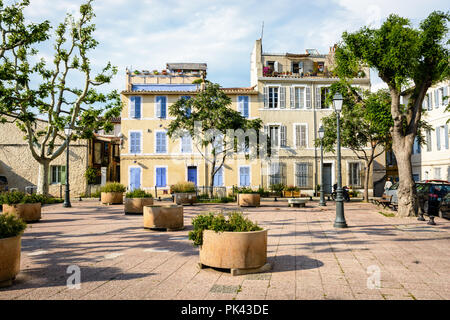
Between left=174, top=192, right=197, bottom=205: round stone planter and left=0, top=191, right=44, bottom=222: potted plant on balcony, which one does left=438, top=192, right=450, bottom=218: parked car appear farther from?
left=0, top=191, right=44, bottom=222: potted plant on balcony

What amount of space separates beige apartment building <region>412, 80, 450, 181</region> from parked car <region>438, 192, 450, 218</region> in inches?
547

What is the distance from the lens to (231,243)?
5.80 metres

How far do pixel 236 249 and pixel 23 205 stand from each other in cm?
938

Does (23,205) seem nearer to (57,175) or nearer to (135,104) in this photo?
(135,104)

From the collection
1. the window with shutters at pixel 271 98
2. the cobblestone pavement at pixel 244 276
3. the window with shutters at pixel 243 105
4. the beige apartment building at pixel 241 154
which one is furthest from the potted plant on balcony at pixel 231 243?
the window with shutters at pixel 271 98

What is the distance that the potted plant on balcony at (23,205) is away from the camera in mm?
12023

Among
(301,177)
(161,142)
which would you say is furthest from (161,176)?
(301,177)

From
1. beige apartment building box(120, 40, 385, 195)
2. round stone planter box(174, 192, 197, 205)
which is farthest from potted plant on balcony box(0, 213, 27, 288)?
beige apartment building box(120, 40, 385, 195)

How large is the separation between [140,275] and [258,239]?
1.95 meters

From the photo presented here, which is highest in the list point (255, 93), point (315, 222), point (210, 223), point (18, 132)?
point (255, 93)

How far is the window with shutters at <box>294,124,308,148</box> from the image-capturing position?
2972 centimetres
